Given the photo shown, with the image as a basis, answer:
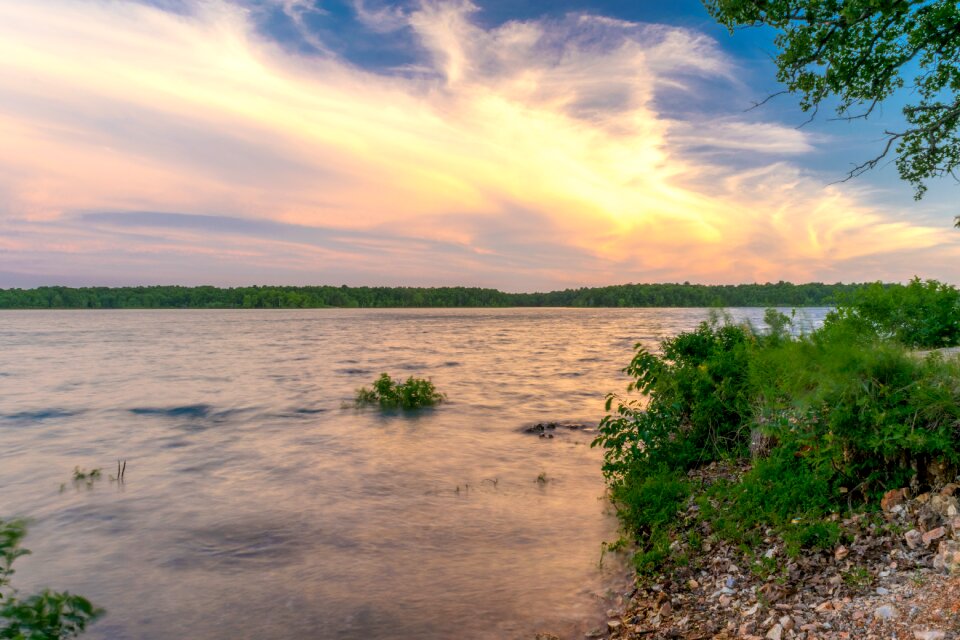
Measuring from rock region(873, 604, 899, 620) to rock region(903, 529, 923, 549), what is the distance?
107 cm

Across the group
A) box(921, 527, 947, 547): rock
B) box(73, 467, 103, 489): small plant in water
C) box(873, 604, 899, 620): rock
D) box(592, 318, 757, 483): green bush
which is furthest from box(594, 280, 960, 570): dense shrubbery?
box(73, 467, 103, 489): small plant in water

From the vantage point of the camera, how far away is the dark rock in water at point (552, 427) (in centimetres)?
1864

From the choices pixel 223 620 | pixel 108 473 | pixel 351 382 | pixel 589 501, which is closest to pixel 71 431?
pixel 108 473

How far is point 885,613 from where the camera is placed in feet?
16.0

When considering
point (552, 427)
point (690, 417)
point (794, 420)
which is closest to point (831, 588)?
point (794, 420)

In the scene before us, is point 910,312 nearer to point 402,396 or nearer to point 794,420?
point 794,420

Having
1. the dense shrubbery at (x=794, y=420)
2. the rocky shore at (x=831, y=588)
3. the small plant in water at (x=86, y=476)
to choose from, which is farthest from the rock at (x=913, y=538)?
the small plant in water at (x=86, y=476)

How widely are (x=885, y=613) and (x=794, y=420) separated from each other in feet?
10.9

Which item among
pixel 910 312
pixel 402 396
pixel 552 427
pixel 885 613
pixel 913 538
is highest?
pixel 910 312

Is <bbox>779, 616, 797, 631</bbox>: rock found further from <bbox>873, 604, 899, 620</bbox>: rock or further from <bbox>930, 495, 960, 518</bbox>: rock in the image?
<bbox>930, 495, 960, 518</bbox>: rock

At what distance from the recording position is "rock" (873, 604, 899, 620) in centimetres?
481

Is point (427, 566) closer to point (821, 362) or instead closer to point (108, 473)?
point (821, 362)

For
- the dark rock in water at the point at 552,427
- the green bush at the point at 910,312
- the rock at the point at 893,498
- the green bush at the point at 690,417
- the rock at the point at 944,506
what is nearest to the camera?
the rock at the point at 944,506

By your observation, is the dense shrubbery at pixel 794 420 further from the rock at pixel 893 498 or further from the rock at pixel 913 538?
the rock at pixel 913 538
